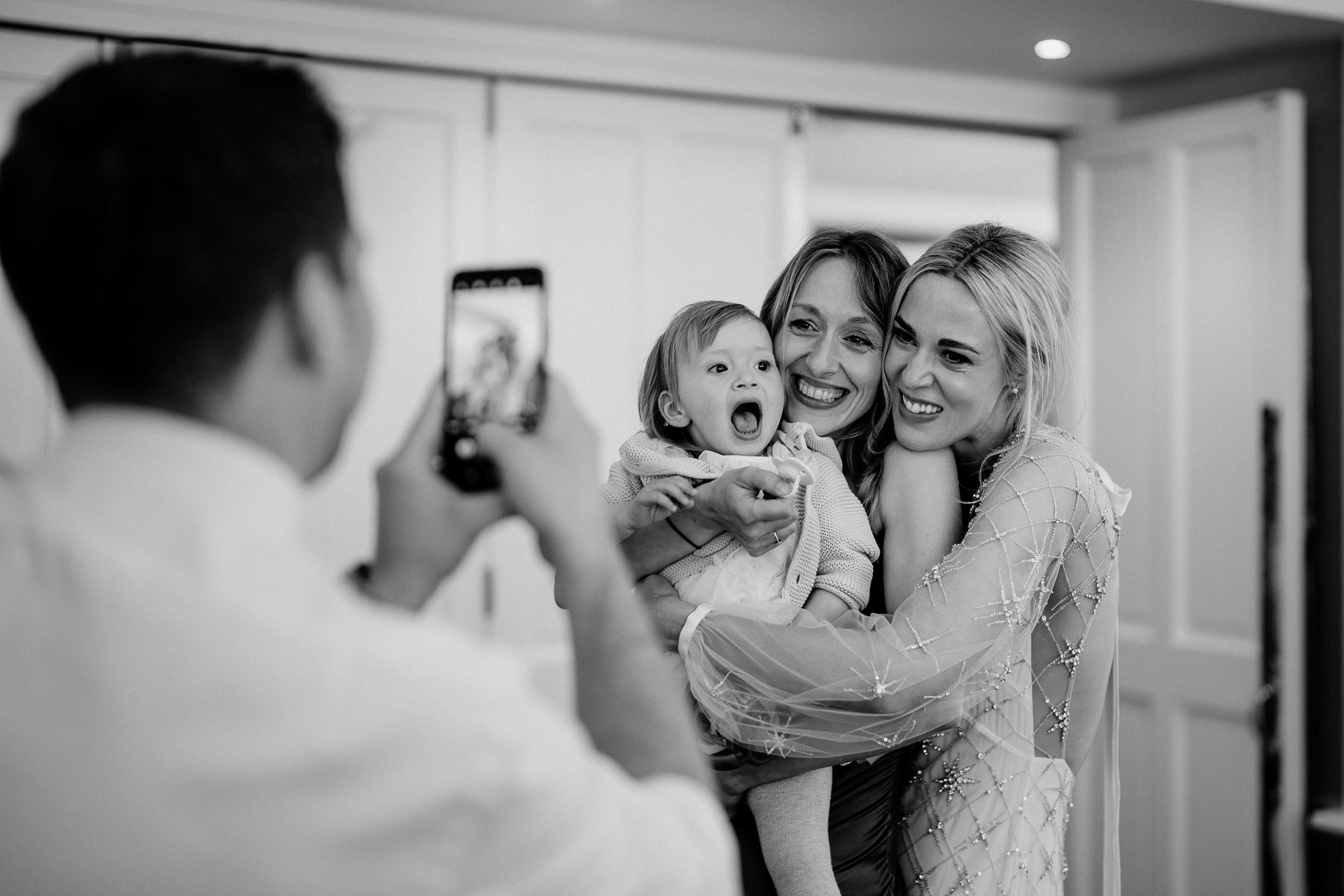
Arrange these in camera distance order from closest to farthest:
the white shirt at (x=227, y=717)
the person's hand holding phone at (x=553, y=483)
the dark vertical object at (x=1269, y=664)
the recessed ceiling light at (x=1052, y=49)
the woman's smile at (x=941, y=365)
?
Answer: the white shirt at (x=227, y=717), the person's hand holding phone at (x=553, y=483), the woman's smile at (x=941, y=365), the dark vertical object at (x=1269, y=664), the recessed ceiling light at (x=1052, y=49)

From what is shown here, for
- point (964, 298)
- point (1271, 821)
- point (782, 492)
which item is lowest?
point (1271, 821)

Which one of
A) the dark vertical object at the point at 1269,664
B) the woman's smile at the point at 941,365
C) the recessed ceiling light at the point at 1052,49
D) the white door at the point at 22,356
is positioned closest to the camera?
the woman's smile at the point at 941,365

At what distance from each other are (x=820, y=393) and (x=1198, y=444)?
2276 millimetres

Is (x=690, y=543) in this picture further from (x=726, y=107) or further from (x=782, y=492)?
(x=726, y=107)

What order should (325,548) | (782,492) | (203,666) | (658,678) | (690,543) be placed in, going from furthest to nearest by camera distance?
1. (325,548)
2. (690,543)
3. (782,492)
4. (658,678)
5. (203,666)

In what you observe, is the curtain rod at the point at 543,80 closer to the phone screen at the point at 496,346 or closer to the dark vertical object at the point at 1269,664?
the dark vertical object at the point at 1269,664

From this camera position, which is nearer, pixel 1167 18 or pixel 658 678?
pixel 658 678

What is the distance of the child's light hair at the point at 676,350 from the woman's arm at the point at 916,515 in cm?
25

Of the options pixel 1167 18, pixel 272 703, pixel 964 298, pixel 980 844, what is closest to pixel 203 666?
pixel 272 703

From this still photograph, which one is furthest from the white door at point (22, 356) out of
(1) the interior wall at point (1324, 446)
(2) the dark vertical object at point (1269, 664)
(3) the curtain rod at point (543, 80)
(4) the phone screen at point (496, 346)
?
(1) the interior wall at point (1324, 446)

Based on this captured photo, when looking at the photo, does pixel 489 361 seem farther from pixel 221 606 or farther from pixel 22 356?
pixel 22 356

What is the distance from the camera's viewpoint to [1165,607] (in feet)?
11.3

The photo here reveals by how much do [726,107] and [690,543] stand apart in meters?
2.23

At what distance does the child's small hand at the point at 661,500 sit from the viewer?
1402 mm
